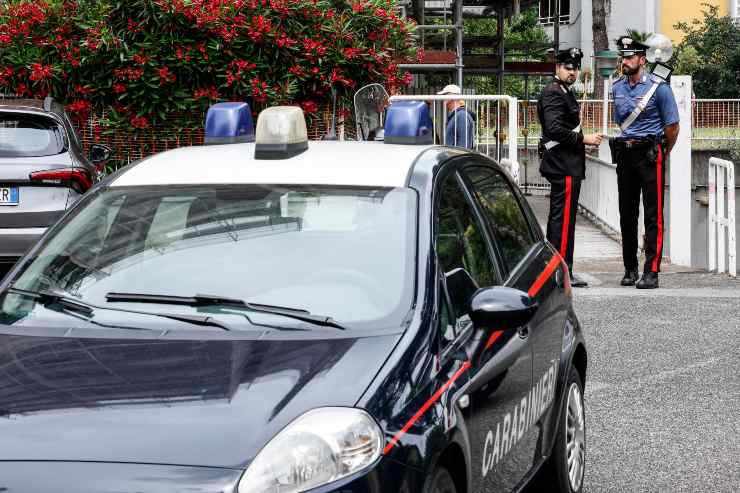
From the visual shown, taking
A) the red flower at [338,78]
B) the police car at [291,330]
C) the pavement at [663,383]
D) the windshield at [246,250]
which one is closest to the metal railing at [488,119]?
the red flower at [338,78]

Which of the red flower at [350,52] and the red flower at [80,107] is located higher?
the red flower at [350,52]

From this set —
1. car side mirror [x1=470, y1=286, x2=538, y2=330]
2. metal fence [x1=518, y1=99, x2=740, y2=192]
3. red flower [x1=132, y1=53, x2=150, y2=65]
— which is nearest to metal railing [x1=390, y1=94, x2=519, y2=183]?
red flower [x1=132, y1=53, x2=150, y2=65]

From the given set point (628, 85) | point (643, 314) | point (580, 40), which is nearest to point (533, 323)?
point (643, 314)

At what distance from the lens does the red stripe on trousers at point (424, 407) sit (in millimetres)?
3353

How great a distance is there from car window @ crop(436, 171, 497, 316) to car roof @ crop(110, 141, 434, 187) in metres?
0.17

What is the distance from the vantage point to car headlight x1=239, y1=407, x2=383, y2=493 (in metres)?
3.16

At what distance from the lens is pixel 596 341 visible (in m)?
9.04

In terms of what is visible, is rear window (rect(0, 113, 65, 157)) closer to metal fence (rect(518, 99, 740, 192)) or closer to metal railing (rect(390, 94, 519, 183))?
metal railing (rect(390, 94, 519, 183))

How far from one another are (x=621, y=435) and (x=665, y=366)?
176 centimetres

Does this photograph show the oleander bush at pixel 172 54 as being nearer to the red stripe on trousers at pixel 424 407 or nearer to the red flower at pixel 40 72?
the red flower at pixel 40 72

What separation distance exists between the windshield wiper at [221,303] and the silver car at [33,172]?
617 cm

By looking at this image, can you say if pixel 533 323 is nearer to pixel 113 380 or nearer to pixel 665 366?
pixel 113 380

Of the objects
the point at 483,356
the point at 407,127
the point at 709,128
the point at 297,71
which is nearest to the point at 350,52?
the point at 297,71

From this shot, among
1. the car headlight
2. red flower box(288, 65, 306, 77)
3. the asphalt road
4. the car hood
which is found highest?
red flower box(288, 65, 306, 77)
